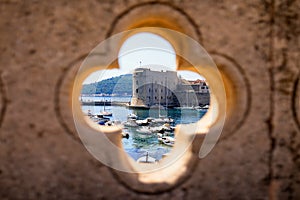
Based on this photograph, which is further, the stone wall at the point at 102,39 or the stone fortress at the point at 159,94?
the stone fortress at the point at 159,94

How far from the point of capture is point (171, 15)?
1529 millimetres

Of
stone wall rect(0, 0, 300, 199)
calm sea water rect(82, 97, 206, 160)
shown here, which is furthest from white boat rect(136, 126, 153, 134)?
stone wall rect(0, 0, 300, 199)

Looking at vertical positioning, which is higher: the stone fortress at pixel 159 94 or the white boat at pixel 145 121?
the stone fortress at pixel 159 94

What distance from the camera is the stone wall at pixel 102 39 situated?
1.45 m

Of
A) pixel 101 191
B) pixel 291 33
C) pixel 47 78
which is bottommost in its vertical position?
pixel 101 191

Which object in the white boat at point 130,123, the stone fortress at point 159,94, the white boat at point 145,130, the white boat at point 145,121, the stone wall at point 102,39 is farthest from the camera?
the white boat at point 145,121

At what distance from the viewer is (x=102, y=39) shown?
1.48 meters

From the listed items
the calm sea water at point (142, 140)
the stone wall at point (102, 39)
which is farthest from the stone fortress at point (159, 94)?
the stone wall at point (102, 39)

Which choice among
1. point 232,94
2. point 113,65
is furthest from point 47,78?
point 232,94

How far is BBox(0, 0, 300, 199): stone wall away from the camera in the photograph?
1449 mm

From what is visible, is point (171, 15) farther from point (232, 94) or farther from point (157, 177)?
point (157, 177)

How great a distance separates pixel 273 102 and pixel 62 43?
1.17 m

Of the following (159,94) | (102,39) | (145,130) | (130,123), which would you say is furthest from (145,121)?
(102,39)

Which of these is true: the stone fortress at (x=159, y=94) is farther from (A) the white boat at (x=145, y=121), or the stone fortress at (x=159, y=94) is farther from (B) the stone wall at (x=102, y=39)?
(B) the stone wall at (x=102, y=39)
